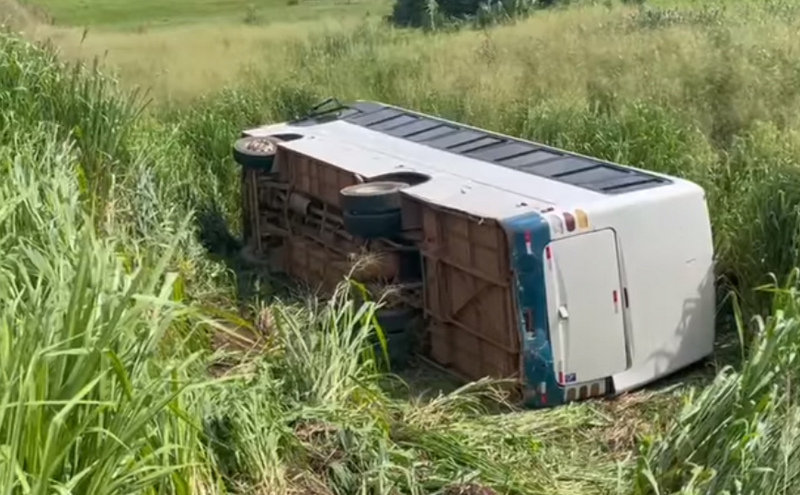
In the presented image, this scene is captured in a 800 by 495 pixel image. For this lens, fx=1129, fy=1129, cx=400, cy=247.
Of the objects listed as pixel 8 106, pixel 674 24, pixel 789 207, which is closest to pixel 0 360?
pixel 8 106

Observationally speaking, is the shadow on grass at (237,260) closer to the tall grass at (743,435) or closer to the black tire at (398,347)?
the black tire at (398,347)

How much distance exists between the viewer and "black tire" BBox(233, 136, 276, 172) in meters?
10.1

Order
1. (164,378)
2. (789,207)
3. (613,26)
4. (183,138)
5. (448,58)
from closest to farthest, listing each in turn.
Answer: (164,378) < (789,207) < (183,138) < (448,58) < (613,26)

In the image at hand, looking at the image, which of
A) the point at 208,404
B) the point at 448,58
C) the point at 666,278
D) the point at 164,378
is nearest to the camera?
the point at 164,378

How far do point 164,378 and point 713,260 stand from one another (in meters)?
4.81

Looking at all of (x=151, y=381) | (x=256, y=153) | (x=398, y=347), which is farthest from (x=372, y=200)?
(x=151, y=381)

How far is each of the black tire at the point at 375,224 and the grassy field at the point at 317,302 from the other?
2.51 ft

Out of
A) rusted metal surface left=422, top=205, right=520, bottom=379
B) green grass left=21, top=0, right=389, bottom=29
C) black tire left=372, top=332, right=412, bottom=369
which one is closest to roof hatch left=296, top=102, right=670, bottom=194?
rusted metal surface left=422, top=205, right=520, bottom=379

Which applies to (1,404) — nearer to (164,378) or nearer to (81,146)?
(164,378)

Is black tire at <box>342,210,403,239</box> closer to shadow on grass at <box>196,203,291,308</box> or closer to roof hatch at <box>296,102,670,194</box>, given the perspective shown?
roof hatch at <box>296,102,670,194</box>

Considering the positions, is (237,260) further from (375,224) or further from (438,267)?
(438,267)

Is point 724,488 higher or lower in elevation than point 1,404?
lower

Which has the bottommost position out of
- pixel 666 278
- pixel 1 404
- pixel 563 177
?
pixel 666 278

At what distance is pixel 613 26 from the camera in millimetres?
16328
